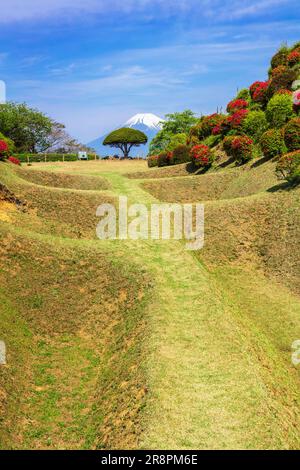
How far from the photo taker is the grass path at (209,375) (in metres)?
12.1

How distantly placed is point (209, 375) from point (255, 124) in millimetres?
34317

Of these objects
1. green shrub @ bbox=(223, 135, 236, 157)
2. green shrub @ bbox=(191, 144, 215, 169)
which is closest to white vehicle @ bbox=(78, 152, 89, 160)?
green shrub @ bbox=(191, 144, 215, 169)

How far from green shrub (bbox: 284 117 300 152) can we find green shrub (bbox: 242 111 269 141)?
9.81 metres

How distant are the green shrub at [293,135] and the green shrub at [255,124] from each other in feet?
32.2

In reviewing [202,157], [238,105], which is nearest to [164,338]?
[202,157]

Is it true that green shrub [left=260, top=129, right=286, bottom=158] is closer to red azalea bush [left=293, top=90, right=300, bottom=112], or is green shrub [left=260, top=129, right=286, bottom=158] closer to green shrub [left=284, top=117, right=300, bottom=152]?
green shrub [left=284, top=117, right=300, bottom=152]

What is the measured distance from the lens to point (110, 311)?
19.9 meters

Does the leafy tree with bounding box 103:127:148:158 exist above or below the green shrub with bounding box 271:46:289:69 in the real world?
below

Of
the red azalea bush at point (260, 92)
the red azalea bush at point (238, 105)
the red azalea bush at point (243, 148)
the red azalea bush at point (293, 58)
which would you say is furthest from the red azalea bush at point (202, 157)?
the red azalea bush at point (293, 58)

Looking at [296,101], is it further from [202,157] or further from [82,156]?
[82,156]

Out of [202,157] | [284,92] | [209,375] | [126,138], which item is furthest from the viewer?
[126,138]

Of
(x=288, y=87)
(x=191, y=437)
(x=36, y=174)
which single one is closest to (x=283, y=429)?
(x=191, y=437)

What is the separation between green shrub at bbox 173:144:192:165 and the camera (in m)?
51.0

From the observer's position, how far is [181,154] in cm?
5119
